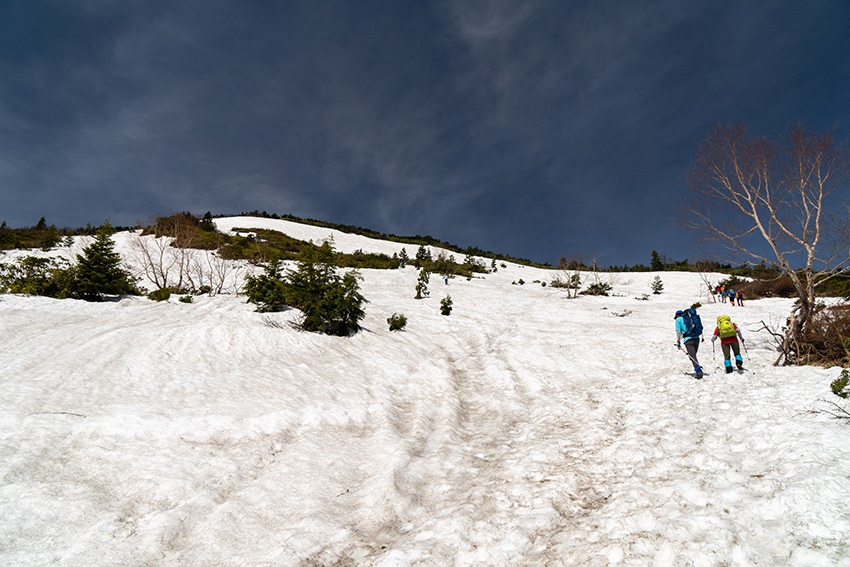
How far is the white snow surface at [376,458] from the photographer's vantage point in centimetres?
322

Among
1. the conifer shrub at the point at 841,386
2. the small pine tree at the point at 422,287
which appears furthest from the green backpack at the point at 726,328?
the small pine tree at the point at 422,287

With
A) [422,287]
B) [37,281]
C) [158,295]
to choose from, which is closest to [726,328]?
[158,295]

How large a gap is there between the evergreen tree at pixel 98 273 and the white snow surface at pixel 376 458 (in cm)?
154

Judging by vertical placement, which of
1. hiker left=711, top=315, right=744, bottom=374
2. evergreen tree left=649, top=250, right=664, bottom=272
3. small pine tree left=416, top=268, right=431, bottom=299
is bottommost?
hiker left=711, top=315, right=744, bottom=374

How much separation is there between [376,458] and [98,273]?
12970 millimetres

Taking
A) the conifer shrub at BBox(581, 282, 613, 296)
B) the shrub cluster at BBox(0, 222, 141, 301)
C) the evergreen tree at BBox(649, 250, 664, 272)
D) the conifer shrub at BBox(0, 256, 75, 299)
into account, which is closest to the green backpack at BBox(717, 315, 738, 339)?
the shrub cluster at BBox(0, 222, 141, 301)

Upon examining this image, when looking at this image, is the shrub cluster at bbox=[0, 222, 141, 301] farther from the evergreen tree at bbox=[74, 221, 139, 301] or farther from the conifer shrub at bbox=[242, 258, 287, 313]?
the conifer shrub at bbox=[242, 258, 287, 313]

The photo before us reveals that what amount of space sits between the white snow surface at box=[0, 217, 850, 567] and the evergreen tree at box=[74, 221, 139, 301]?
1539 millimetres

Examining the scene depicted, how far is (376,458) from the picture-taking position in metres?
5.48

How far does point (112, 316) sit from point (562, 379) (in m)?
13.6

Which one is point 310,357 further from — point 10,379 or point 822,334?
point 822,334

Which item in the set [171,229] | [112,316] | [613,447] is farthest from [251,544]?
[171,229]

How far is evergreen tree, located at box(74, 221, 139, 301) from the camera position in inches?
460

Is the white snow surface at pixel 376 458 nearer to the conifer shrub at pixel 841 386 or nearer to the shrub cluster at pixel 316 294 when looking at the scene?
the conifer shrub at pixel 841 386
